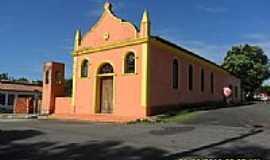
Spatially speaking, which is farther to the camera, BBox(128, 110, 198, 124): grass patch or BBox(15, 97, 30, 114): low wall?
BBox(15, 97, 30, 114): low wall

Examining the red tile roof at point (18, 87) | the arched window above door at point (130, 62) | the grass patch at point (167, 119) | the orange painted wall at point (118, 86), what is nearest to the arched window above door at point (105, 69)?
the orange painted wall at point (118, 86)

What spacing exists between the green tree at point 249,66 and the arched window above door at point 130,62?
3101 cm

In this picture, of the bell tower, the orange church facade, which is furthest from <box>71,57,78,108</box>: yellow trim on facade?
the bell tower

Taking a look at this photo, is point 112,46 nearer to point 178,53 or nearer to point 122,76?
point 122,76

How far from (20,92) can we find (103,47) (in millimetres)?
23032

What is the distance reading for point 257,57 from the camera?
54.6 m

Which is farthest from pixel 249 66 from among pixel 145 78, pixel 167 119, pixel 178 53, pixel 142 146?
pixel 142 146

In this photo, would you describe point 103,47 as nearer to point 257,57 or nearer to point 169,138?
point 169,138

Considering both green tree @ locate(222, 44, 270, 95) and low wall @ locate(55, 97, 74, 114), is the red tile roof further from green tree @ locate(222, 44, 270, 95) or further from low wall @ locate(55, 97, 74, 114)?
green tree @ locate(222, 44, 270, 95)

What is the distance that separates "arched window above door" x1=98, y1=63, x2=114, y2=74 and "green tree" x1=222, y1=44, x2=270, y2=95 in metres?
30.2

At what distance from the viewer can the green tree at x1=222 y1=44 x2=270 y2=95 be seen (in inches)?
2051

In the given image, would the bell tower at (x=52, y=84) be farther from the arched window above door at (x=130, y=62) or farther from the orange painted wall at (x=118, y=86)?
the arched window above door at (x=130, y=62)

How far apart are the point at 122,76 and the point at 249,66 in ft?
112

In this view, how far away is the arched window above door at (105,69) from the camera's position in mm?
24170
